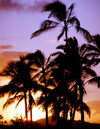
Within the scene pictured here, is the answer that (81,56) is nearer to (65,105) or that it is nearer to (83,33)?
(83,33)

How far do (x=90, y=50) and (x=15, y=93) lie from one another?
1375cm

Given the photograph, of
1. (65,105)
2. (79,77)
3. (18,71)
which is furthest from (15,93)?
(79,77)

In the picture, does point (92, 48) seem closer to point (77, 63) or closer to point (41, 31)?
point (77, 63)

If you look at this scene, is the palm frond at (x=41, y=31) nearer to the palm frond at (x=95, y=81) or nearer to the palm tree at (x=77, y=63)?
the palm tree at (x=77, y=63)

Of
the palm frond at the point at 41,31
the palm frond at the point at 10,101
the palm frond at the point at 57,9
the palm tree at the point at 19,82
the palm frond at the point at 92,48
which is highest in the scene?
the palm frond at the point at 57,9

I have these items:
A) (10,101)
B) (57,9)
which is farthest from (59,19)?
(10,101)

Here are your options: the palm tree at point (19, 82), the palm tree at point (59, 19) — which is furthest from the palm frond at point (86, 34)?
the palm tree at point (19, 82)

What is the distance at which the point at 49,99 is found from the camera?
79.3 ft

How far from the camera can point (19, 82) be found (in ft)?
95.8

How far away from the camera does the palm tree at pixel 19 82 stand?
28175mm

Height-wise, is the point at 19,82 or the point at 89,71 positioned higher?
the point at 89,71

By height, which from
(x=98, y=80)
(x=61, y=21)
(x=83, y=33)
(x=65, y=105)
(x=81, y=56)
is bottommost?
(x=65, y=105)

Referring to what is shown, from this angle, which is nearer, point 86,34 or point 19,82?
point 86,34

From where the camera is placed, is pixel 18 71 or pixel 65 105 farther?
pixel 18 71
